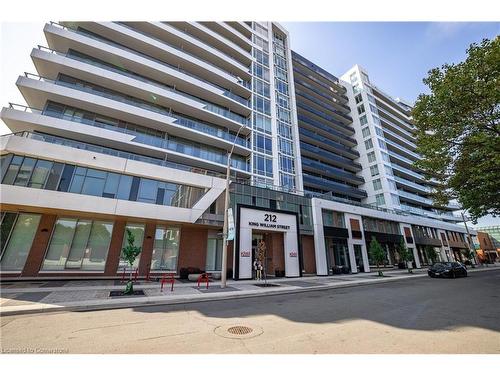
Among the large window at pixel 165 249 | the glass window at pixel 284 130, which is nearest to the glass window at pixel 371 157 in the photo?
the glass window at pixel 284 130

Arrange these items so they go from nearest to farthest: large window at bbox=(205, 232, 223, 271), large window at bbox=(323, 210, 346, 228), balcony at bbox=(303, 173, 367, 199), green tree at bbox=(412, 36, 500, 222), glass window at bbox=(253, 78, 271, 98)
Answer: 1. green tree at bbox=(412, 36, 500, 222)
2. large window at bbox=(205, 232, 223, 271)
3. large window at bbox=(323, 210, 346, 228)
4. glass window at bbox=(253, 78, 271, 98)
5. balcony at bbox=(303, 173, 367, 199)

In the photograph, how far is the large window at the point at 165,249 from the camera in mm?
20087

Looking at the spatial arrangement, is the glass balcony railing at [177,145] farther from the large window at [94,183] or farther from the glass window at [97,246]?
the glass window at [97,246]

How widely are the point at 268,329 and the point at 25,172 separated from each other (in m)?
19.2

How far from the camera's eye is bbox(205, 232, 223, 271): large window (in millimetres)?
22016

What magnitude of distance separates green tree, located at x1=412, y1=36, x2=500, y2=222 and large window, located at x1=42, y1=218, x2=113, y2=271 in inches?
1043

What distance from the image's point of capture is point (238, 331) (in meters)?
6.30

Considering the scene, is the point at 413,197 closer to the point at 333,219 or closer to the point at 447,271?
the point at 333,219

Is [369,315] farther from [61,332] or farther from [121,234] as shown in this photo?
[121,234]

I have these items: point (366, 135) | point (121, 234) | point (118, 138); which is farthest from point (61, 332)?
point (366, 135)

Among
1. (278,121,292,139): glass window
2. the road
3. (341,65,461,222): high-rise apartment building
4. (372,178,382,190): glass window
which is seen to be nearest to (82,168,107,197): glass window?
the road

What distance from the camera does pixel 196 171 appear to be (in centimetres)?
2206

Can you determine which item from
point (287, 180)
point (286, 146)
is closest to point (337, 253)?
point (287, 180)

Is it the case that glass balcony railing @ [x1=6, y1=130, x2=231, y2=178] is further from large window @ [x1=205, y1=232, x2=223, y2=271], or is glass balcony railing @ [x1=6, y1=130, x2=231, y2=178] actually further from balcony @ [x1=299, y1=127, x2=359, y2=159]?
balcony @ [x1=299, y1=127, x2=359, y2=159]
